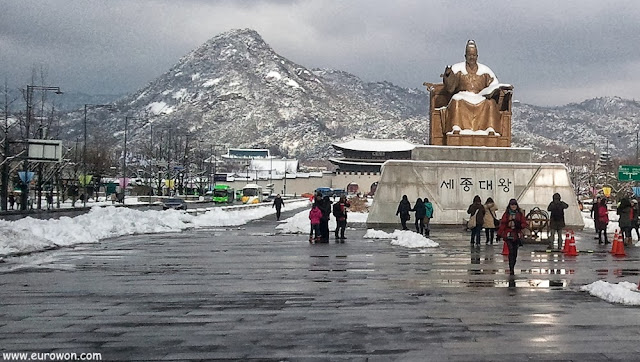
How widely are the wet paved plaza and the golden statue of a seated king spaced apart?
14264 millimetres

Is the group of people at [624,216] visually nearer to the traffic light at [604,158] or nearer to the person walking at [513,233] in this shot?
the person walking at [513,233]

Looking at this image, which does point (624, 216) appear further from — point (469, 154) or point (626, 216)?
point (469, 154)

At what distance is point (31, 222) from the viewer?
2169 centimetres

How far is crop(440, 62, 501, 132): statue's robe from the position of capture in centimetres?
3128

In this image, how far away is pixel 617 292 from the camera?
10.6 meters

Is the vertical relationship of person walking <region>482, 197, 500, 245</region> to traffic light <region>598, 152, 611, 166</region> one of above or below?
below

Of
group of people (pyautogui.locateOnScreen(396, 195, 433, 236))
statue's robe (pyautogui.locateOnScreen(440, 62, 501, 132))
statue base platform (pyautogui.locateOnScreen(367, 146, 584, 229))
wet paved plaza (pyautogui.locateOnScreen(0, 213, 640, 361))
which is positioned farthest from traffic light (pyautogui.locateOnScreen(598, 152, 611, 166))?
wet paved plaza (pyautogui.locateOnScreen(0, 213, 640, 361))

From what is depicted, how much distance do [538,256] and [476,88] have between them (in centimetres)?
1532

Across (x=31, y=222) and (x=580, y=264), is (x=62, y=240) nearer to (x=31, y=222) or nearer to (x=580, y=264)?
(x=31, y=222)

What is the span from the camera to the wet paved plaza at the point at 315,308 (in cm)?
732

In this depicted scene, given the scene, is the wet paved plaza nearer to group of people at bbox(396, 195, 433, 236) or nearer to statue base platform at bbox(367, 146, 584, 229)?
group of people at bbox(396, 195, 433, 236)

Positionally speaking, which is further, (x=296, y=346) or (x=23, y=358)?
(x=296, y=346)

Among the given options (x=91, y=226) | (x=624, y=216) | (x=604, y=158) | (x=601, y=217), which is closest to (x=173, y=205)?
(x=91, y=226)

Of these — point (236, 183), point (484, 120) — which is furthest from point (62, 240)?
point (236, 183)
